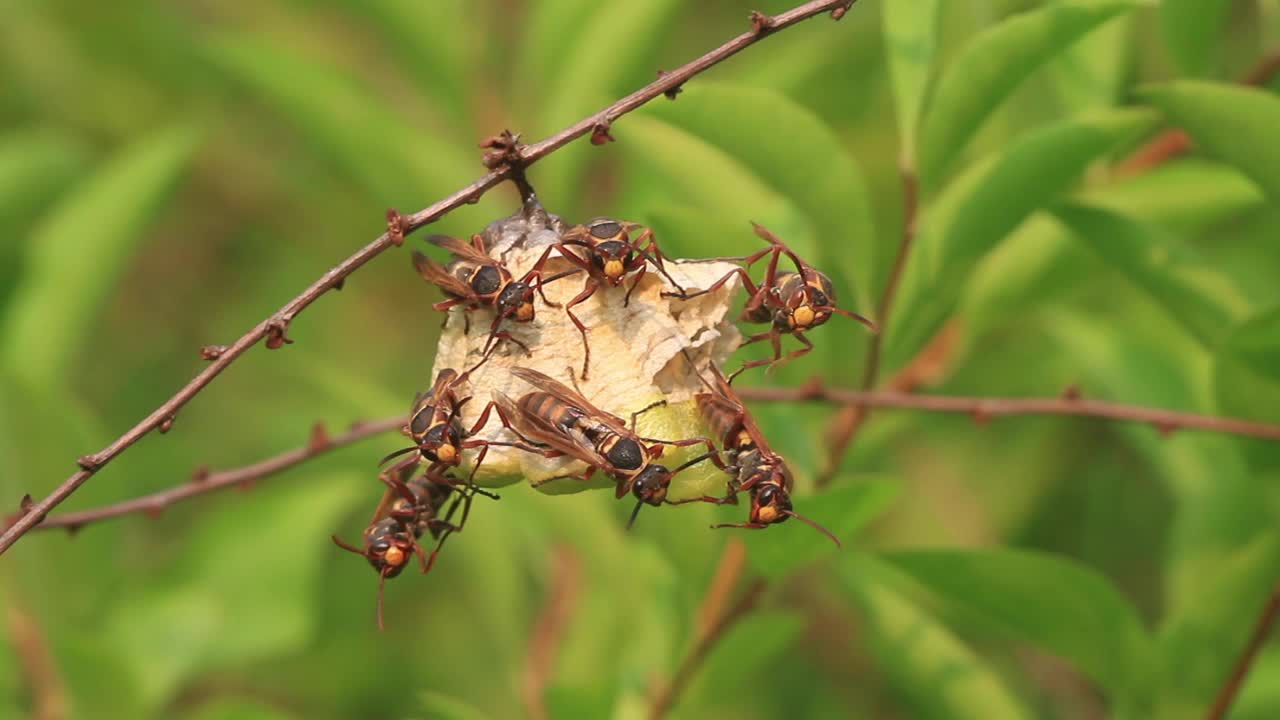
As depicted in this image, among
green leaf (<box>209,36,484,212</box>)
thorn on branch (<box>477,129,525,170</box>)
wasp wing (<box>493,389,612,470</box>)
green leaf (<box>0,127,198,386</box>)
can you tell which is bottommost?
wasp wing (<box>493,389,612,470</box>)

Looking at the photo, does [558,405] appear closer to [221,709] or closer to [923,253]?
[923,253]

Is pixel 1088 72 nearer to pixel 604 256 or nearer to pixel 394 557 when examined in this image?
pixel 604 256

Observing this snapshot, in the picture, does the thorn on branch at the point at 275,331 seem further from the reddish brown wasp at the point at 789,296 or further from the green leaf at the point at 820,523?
the green leaf at the point at 820,523

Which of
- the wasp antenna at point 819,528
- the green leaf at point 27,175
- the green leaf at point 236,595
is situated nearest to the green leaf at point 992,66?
the wasp antenna at point 819,528

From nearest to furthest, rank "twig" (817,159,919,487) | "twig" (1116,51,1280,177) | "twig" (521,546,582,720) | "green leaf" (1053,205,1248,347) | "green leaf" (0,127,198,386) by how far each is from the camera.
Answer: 1. "twig" (817,159,919,487)
2. "green leaf" (1053,205,1248,347)
3. "twig" (1116,51,1280,177)
4. "twig" (521,546,582,720)
5. "green leaf" (0,127,198,386)

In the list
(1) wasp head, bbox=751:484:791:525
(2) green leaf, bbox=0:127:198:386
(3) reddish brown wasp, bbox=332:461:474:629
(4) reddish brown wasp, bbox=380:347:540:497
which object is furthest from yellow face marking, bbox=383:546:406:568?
(2) green leaf, bbox=0:127:198:386

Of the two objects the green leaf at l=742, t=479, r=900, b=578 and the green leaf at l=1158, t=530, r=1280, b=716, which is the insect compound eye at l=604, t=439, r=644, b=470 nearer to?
the green leaf at l=742, t=479, r=900, b=578
